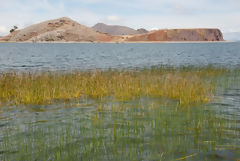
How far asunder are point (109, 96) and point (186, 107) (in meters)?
3.99

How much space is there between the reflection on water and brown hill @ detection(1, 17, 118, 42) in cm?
16725

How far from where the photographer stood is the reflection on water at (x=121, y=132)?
6098mm

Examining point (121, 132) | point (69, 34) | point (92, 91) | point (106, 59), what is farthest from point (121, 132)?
point (69, 34)

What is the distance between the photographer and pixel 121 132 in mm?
7449

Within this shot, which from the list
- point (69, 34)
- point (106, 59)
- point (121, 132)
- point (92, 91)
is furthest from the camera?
point (69, 34)

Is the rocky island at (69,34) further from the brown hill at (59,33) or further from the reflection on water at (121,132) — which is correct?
the reflection on water at (121,132)

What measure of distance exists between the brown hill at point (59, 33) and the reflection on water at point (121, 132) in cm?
16725

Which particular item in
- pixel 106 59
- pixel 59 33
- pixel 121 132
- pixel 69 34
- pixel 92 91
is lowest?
pixel 121 132

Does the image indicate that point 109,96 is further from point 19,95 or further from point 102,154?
point 102,154

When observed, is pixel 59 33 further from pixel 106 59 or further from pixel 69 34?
pixel 106 59

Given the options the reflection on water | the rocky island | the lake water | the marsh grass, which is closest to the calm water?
the reflection on water

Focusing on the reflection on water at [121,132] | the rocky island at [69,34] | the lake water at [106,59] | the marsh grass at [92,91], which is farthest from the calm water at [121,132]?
the rocky island at [69,34]

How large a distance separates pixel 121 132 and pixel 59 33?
170 m

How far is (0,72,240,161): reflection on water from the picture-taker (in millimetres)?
6098
